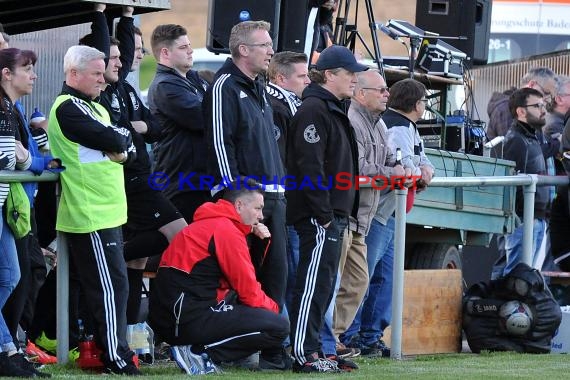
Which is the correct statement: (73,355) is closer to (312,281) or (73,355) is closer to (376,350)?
(312,281)

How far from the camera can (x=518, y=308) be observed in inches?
424

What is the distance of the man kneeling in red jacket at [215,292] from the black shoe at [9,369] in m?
1.10

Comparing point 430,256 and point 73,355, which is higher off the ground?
point 430,256

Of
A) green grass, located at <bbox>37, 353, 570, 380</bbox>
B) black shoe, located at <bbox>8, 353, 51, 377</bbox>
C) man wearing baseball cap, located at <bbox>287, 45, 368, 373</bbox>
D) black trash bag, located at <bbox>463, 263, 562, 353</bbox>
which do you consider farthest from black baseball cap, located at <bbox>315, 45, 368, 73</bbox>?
black shoe, located at <bbox>8, 353, 51, 377</bbox>

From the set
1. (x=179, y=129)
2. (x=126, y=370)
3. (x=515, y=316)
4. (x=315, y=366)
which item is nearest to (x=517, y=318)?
(x=515, y=316)

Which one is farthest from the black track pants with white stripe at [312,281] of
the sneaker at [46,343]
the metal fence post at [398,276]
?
the sneaker at [46,343]

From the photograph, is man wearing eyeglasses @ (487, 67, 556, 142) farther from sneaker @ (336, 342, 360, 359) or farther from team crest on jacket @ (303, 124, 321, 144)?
team crest on jacket @ (303, 124, 321, 144)

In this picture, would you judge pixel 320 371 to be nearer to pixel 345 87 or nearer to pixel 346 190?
pixel 346 190

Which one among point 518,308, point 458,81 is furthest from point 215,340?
point 458,81

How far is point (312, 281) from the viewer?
9148 mm

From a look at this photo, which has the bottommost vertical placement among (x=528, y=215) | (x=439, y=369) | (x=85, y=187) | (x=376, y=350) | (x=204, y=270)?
(x=376, y=350)

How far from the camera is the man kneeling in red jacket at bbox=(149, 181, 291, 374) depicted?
8.69 m

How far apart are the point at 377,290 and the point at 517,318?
3.48 feet

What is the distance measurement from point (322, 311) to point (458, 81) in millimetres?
6069
